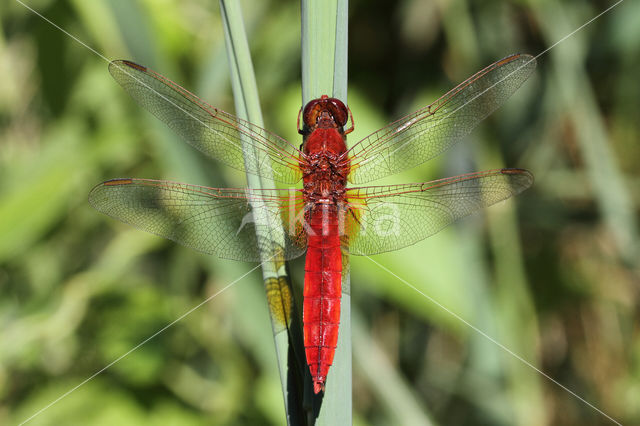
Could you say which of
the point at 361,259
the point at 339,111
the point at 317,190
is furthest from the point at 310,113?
the point at 361,259

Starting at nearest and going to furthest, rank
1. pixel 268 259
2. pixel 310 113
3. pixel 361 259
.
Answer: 1. pixel 268 259
2. pixel 310 113
3. pixel 361 259

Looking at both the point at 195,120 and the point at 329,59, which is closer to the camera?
the point at 329,59

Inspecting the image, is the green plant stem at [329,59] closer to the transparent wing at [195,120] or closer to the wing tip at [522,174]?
the transparent wing at [195,120]

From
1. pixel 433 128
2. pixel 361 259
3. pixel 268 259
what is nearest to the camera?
pixel 268 259

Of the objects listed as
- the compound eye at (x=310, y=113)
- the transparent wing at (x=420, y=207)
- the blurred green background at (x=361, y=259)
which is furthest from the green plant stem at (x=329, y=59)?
the blurred green background at (x=361, y=259)

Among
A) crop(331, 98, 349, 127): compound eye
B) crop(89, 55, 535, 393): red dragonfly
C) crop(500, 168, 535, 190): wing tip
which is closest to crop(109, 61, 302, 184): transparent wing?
crop(89, 55, 535, 393): red dragonfly

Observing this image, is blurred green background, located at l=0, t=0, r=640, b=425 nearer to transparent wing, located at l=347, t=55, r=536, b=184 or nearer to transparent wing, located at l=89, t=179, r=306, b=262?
transparent wing, located at l=89, t=179, r=306, b=262

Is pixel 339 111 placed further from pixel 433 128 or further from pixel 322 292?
pixel 322 292

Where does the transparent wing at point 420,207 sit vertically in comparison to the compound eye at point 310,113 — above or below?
below
